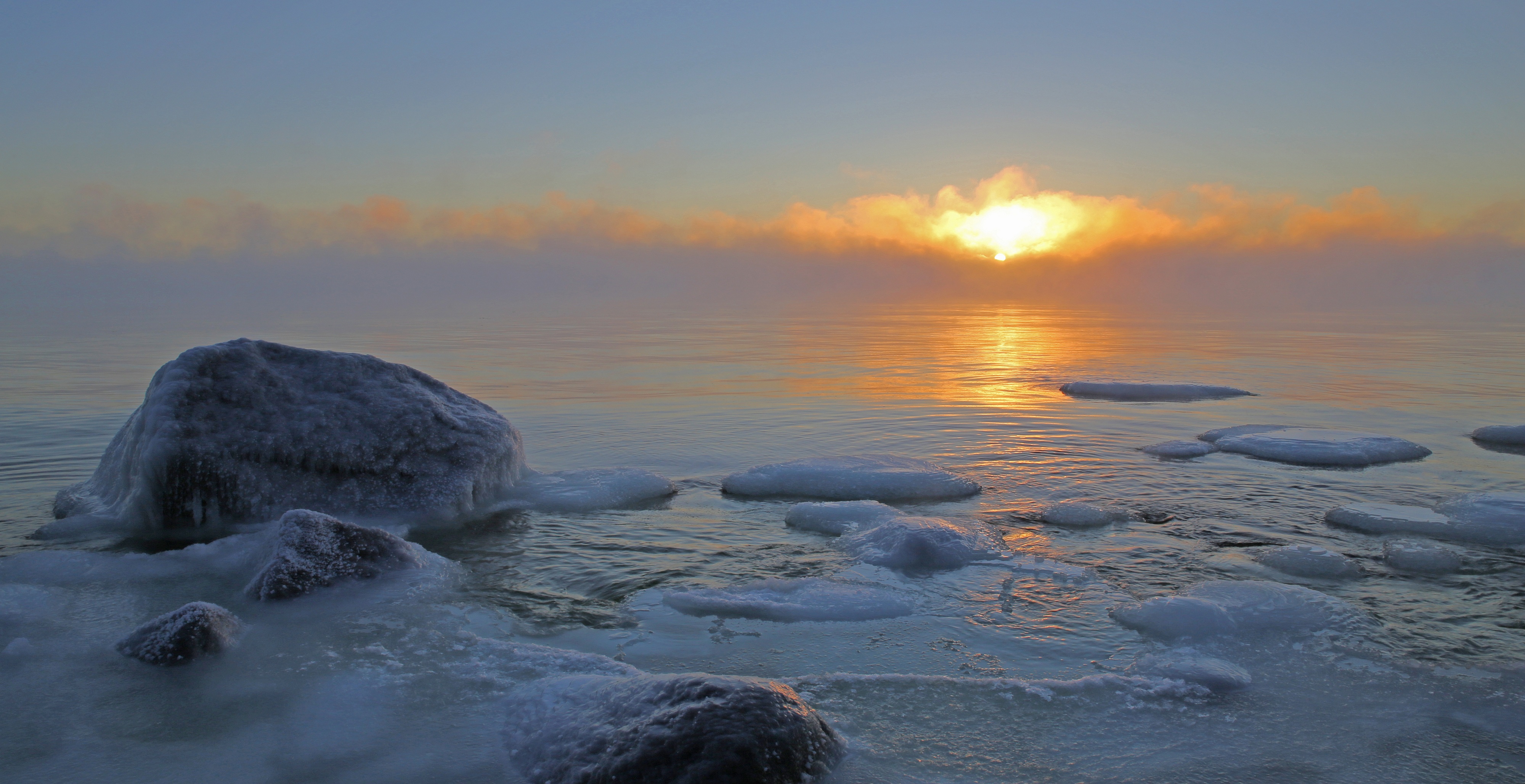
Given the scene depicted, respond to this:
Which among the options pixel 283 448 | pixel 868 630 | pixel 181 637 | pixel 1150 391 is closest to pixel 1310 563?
pixel 868 630

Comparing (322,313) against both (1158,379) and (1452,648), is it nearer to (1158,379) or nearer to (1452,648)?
(1158,379)

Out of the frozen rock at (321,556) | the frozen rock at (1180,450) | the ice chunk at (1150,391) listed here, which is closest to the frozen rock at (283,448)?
the frozen rock at (321,556)

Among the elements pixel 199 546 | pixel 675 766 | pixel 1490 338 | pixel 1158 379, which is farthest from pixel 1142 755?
pixel 1490 338

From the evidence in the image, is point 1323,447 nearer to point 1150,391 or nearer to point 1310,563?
point 1310,563

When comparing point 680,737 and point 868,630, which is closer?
point 680,737

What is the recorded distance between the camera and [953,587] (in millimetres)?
4961

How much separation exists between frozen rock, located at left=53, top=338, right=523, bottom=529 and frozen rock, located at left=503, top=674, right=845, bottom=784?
371 centimetres

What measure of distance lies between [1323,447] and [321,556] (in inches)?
331

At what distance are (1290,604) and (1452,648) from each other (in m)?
0.66

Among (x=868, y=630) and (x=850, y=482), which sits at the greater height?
(x=850, y=482)

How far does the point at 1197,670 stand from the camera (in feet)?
12.6

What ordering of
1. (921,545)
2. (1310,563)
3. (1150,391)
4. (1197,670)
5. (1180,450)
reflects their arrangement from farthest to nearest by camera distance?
1. (1150,391)
2. (1180,450)
3. (921,545)
4. (1310,563)
5. (1197,670)

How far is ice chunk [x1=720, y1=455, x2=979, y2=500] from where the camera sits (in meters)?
7.17

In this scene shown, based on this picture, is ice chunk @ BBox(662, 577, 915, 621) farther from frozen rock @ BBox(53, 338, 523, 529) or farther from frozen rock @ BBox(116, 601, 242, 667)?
frozen rock @ BBox(53, 338, 523, 529)
